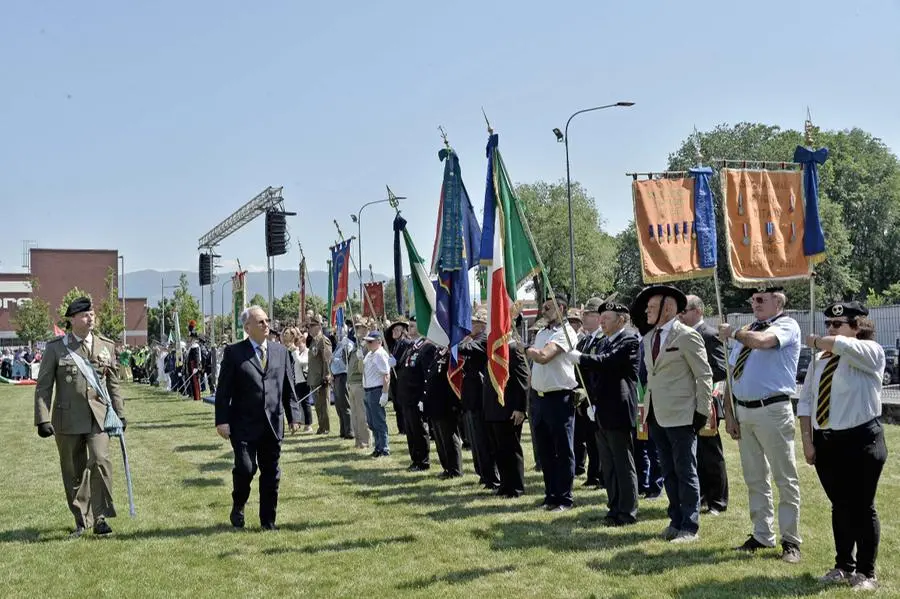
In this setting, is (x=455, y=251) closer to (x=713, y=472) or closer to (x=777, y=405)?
(x=713, y=472)

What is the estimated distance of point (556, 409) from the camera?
9.64 m

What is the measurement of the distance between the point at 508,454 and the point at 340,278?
9132 mm

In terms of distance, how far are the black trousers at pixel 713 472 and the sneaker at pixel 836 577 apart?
108 inches

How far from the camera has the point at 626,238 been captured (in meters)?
65.9

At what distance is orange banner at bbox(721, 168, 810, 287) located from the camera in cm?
811

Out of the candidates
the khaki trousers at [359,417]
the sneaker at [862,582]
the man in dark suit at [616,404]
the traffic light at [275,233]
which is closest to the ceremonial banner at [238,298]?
the traffic light at [275,233]

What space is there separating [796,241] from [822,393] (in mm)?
2215

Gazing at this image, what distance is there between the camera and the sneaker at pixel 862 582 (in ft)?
20.4

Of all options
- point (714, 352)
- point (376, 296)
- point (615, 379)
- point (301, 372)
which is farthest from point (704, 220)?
point (376, 296)

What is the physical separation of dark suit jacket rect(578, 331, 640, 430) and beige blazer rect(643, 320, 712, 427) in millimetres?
819

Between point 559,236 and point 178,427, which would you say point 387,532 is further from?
point 559,236

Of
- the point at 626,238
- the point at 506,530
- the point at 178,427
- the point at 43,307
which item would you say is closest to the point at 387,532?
the point at 506,530

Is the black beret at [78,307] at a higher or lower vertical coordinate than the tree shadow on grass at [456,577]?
higher

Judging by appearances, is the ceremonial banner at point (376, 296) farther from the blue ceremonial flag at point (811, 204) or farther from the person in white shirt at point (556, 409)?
the blue ceremonial flag at point (811, 204)
